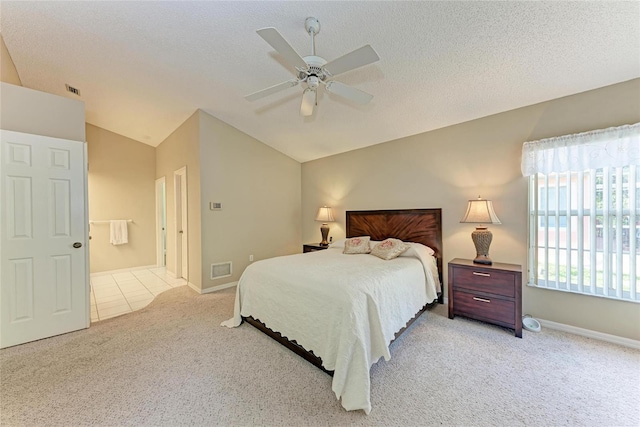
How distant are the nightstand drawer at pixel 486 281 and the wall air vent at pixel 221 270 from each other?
3.44 metres

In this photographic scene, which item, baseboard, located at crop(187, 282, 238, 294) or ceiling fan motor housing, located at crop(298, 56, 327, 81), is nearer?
ceiling fan motor housing, located at crop(298, 56, 327, 81)

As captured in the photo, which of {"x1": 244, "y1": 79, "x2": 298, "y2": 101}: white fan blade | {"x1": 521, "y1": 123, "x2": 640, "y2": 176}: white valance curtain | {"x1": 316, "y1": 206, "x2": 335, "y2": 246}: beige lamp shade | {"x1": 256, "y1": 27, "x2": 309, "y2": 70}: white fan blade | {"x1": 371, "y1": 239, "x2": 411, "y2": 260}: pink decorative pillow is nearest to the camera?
{"x1": 256, "y1": 27, "x2": 309, "y2": 70}: white fan blade

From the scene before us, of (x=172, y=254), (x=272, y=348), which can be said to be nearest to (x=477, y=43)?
(x=272, y=348)

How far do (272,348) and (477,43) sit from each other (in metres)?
3.25

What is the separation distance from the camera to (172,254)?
4.97 m

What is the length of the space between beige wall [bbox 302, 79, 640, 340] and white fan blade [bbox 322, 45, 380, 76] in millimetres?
2220

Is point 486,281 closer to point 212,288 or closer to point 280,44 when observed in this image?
point 280,44

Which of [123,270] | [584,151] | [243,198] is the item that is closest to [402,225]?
[584,151]

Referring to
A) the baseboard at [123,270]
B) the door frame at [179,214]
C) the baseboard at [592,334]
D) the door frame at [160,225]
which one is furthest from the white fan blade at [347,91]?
the baseboard at [123,270]

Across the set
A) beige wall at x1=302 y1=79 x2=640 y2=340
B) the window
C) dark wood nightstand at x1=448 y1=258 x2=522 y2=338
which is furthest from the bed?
the window

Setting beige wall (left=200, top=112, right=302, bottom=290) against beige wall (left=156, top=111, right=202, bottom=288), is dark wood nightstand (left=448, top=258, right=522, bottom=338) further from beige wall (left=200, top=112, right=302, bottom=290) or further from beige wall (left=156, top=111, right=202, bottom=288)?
beige wall (left=156, top=111, right=202, bottom=288)

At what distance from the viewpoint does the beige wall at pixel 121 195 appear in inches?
197

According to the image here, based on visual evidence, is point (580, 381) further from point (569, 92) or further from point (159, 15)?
point (159, 15)

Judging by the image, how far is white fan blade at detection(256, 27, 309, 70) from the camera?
154 centimetres
